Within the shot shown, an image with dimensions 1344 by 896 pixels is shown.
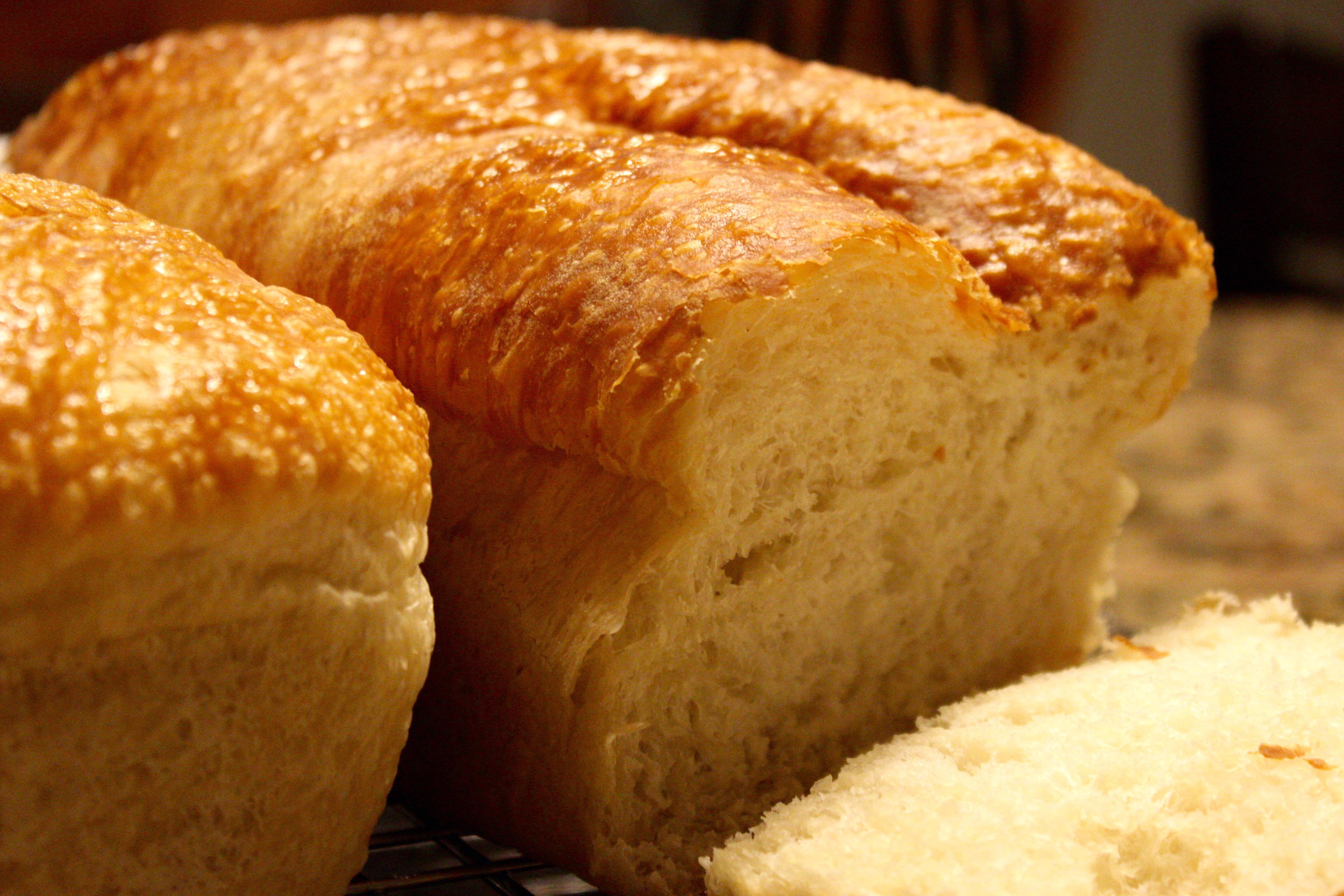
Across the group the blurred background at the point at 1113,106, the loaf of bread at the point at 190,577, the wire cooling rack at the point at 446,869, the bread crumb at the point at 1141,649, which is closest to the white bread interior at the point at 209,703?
the loaf of bread at the point at 190,577

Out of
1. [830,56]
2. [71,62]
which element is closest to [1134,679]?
[830,56]

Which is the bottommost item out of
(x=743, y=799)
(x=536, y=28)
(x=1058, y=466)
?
(x=743, y=799)

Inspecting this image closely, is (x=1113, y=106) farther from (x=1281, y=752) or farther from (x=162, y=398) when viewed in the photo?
(x=162, y=398)

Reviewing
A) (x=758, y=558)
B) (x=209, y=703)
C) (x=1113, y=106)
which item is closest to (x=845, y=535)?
(x=758, y=558)

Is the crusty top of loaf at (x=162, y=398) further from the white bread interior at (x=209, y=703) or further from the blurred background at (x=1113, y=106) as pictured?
the blurred background at (x=1113, y=106)

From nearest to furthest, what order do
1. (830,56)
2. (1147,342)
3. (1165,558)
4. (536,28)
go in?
(1147,342)
(536,28)
(1165,558)
(830,56)

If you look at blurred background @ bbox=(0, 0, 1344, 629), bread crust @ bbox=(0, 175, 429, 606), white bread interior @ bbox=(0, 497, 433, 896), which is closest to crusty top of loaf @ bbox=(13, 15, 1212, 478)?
bread crust @ bbox=(0, 175, 429, 606)

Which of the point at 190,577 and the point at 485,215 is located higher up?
the point at 485,215

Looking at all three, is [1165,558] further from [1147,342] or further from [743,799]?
[743,799]
